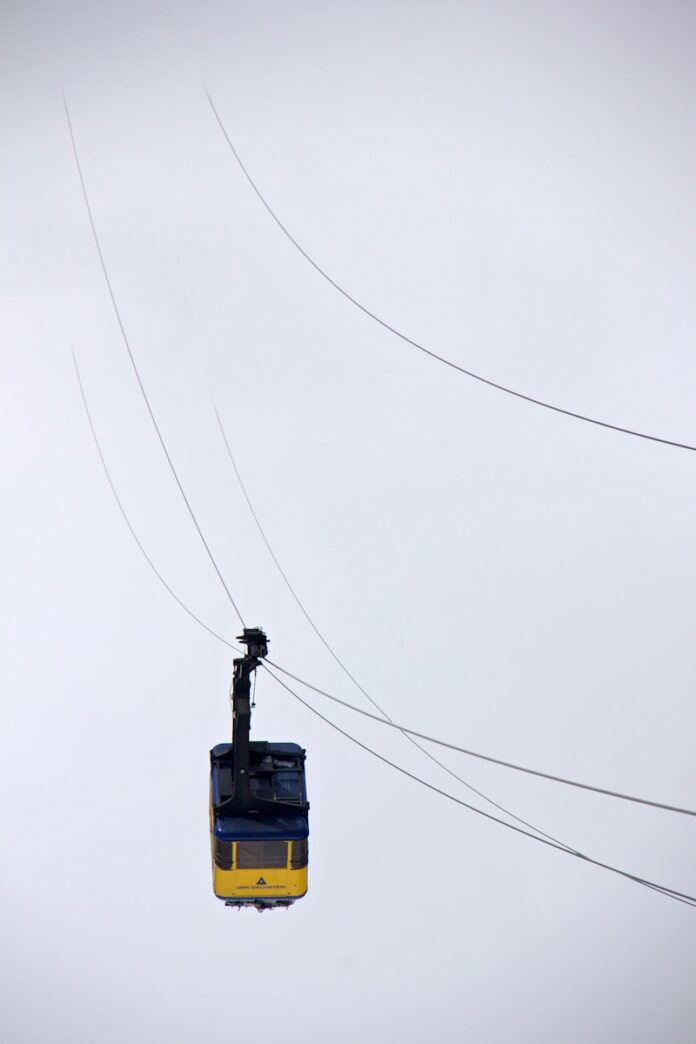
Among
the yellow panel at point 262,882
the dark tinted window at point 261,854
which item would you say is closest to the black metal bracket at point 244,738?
the dark tinted window at point 261,854

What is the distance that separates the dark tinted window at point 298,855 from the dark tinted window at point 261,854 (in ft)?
0.14

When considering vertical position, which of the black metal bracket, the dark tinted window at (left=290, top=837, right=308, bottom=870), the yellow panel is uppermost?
the black metal bracket

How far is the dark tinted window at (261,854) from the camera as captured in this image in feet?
21.7

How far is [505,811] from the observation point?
996cm

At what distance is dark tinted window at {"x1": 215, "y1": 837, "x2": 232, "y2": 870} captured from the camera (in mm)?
6582

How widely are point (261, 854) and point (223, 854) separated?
237mm

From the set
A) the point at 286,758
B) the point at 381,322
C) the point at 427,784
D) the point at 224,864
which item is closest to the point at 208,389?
the point at 381,322

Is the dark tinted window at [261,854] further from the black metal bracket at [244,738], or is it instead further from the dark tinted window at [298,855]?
the black metal bracket at [244,738]

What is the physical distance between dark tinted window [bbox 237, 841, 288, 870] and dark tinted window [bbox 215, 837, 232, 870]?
0.18ft

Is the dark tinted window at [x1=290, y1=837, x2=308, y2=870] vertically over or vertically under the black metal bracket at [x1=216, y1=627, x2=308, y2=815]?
under

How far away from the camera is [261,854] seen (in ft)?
21.8

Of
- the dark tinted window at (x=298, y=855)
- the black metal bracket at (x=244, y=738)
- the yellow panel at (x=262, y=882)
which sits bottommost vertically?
the yellow panel at (x=262, y=882)

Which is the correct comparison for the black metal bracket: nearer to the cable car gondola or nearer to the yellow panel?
the cable car gondola

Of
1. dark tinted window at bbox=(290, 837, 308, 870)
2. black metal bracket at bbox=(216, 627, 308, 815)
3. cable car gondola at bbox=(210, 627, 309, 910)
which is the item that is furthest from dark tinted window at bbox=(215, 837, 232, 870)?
dark tinted window at bbox=(290, 837, 308, 870)
